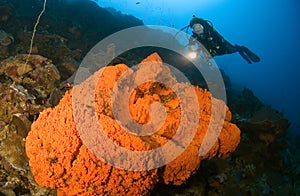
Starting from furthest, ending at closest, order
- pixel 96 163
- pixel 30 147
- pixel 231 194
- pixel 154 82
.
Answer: pixel 231 194
pixel 154 82
pixel 30 147
pixel 96 163

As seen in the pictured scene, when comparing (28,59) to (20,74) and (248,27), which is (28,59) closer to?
(20,74)

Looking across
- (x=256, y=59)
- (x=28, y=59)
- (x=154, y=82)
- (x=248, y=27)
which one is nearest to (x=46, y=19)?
(x=28, y=59)

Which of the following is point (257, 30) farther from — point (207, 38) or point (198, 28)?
point (198, 28)

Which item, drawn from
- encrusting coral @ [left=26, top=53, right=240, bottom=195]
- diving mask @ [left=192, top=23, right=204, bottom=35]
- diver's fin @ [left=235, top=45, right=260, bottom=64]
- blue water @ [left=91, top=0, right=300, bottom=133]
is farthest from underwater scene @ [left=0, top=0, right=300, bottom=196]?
blue water @ [left=91, top=0, right=300, bottom=133]

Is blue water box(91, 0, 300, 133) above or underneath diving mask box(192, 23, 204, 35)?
above

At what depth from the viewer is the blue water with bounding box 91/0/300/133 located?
207 ft

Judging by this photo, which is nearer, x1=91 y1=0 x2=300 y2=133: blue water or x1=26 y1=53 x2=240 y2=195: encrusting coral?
x1=26 y1=53 x2=240 y2=195: encrusting coral

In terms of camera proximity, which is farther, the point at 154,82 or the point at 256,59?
the point at 256,59

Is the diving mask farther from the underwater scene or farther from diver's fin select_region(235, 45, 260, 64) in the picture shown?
the underwater scene

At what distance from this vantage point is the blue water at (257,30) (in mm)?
63188

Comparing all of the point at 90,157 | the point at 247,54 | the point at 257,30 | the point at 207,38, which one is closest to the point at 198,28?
the point at 207,38

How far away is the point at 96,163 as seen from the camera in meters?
2.09

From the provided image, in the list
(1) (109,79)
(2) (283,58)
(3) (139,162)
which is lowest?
(3) (139,162)

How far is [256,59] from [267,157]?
5.71 m
